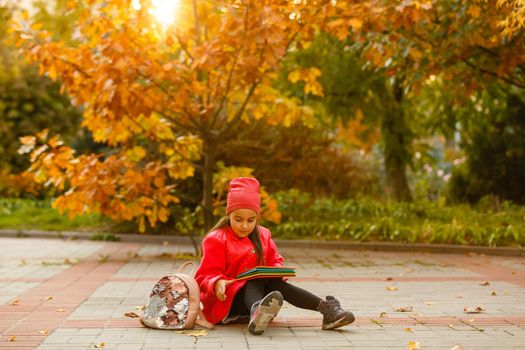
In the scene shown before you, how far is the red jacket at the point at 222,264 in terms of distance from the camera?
5.77 metres

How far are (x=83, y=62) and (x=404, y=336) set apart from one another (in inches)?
262

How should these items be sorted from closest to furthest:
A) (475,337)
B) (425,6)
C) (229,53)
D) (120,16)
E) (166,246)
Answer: (475,337) < (425,6) < (229,53) < (120,16) < (166,246)

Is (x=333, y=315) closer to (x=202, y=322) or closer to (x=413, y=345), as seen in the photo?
Answer: (x=413, y=345)

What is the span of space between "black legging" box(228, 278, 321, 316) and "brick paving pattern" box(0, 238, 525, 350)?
16 centimetres

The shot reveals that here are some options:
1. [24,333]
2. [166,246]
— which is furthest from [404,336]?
[166,246]

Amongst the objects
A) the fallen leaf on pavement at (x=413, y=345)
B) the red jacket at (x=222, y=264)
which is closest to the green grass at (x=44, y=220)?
the red jacket at (x=222, y=264)

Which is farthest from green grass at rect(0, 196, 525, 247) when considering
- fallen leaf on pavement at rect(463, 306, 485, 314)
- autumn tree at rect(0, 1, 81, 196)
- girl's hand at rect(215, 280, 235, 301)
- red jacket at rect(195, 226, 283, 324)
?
girl's hand at rect(215, 280, 235, 301)

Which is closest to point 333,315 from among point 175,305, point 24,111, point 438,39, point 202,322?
point 202,322

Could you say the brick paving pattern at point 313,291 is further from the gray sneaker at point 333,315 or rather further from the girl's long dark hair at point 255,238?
the girl's long dark hair at point 255,238

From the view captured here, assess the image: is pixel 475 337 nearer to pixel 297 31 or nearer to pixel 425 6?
pixel 425 6

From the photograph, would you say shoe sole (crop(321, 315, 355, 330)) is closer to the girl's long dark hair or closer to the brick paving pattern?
the brick paving pattern

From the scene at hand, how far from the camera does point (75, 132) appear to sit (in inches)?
950

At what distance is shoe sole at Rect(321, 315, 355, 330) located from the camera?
212 inches

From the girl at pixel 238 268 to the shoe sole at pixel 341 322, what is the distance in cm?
2
